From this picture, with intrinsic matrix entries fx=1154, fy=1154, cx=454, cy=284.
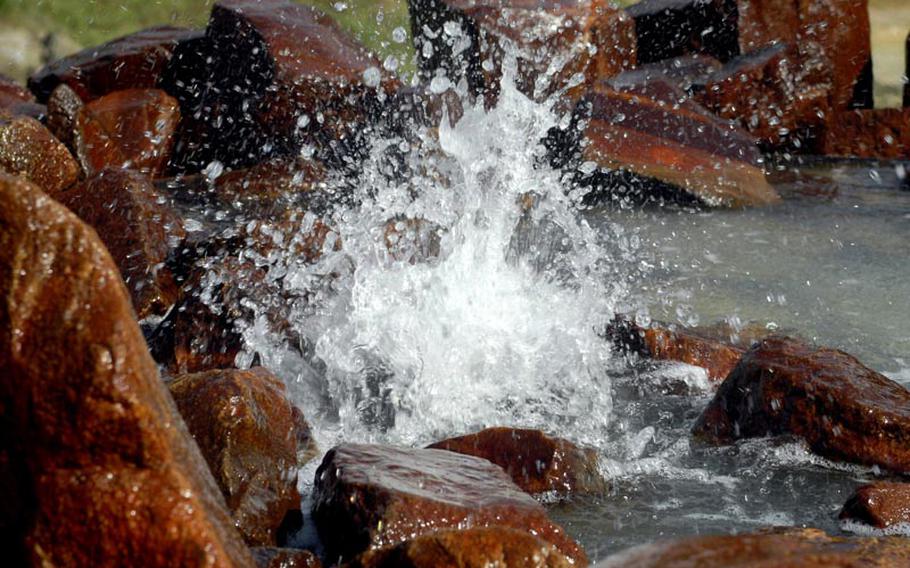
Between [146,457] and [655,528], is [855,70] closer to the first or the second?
[655,528]

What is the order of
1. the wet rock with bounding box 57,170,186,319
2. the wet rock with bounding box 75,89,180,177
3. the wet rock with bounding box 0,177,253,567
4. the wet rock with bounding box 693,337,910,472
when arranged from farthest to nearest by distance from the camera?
the wet rock with bounding box 75,89,180,177, the wet rock with bounding box 57,170,186,319, the wet rock with bounding box 693,337,910,472, the wet rock with bounding box 0,177,253,567

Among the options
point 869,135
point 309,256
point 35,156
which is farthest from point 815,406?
point 869,135

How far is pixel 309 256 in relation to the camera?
4.89 m

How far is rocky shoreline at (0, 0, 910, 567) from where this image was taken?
1861mm

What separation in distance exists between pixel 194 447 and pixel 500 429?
59.1 inches

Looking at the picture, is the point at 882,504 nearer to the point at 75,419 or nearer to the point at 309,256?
the point at 75,419

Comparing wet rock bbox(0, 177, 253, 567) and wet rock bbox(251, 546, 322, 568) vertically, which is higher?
wet rock bbox(0, 177, 253, 567)

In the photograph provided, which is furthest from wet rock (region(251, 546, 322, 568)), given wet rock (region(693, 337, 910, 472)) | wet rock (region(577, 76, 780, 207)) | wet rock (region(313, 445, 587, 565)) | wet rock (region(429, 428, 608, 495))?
wet rock (region(577, 76, 780, 207))

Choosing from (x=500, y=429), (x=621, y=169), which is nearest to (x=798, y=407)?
(x=500, y=429)

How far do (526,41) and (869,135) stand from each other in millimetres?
2832

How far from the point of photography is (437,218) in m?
5.36

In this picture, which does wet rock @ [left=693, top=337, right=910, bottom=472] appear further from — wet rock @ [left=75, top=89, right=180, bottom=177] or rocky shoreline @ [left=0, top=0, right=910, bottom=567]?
wet rock @ [left=75, top=89, right=180, bottom=177]

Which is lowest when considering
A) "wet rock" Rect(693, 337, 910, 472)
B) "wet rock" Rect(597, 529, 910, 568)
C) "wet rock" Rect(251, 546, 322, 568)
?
"wet rock" Rect(251, 546, 322, 568)

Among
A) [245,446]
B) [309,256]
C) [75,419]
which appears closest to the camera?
[75,419]
